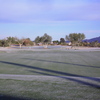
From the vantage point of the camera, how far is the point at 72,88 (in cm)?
584

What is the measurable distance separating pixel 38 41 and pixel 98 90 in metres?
71.9

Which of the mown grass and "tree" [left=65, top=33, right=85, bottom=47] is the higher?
"tree" [left=65, top=33, right=85, bottom=47]

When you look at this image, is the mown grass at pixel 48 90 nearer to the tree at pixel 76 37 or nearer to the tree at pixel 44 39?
the tree at pixel 76 37

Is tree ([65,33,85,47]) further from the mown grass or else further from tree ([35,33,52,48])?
the mown grass

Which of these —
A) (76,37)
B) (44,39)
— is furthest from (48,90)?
(44,39)

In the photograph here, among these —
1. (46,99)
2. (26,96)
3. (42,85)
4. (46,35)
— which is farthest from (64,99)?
(46,35)

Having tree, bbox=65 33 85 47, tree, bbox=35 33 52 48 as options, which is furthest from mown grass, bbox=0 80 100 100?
tree, bbox=35 33 52 48

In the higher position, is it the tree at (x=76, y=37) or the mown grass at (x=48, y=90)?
the tree at (x=76, y=37)

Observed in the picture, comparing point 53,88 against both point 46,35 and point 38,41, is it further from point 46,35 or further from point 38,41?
point 38,41

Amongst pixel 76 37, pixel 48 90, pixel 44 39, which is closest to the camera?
pixel 48 90

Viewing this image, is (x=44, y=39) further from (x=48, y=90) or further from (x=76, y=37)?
(x=48, y=90)

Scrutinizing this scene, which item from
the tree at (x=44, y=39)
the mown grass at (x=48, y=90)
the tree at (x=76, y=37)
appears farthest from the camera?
the tree at (x=44, y=39)

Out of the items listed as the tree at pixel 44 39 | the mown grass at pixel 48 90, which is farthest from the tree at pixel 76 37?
the mown grass at pixel 48 90

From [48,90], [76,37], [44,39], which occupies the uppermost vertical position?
[76,37]
